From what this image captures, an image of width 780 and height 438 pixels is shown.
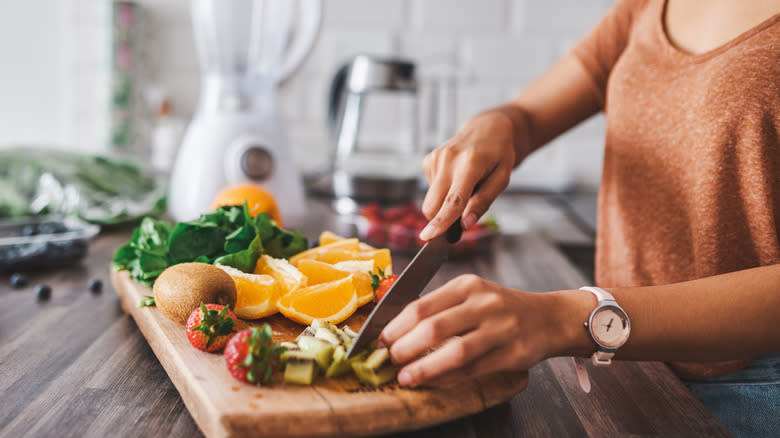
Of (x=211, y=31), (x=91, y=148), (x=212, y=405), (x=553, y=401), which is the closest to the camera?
(x=212, y=405)

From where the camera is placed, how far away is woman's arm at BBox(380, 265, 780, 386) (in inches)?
19.2

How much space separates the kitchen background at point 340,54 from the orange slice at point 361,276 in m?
1.41

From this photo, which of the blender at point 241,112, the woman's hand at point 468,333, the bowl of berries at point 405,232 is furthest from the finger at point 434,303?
the blender at point 241,112

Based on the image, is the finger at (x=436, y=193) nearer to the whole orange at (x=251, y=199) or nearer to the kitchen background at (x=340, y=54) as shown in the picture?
the whole orange at (x=251, y=199)

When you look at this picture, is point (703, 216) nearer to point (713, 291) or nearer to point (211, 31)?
point (713, 291)

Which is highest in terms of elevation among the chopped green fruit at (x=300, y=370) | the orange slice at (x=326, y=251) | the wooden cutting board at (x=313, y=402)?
the orange slice at (x=326, y=251)

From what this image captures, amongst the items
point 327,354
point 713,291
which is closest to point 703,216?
point 713,291

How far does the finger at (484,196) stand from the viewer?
707 millimetres

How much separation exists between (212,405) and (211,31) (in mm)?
1012

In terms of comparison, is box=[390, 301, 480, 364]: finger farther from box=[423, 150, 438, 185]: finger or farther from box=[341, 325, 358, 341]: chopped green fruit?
box=[423, 150, 438, 185]: finger

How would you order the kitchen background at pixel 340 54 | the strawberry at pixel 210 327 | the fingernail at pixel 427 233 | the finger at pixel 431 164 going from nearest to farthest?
1. the strawberry at pixel 210 327
2. the fingernail at pixel 427 233
3. the finger at pixel 431 164
4. the kitchen background at pixel 340 54

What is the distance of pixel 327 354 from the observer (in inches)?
20.7

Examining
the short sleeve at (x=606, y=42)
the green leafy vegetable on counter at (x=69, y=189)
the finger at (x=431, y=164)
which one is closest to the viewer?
the finger at (x=431, y=164)

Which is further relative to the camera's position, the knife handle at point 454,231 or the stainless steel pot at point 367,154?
the stainless steel pot at point 367,154
